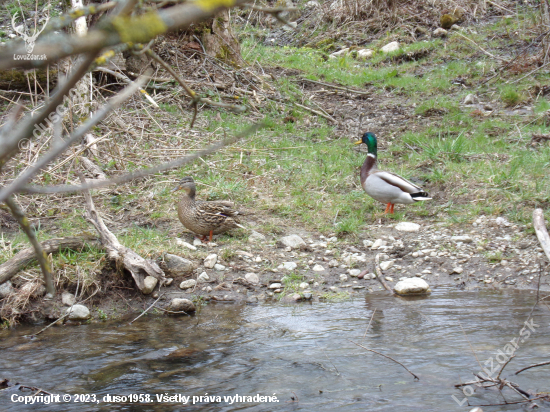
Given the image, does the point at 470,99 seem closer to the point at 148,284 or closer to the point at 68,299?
the point at 148,284

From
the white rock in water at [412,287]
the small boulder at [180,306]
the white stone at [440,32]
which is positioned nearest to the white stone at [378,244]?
the white rock in water at [412,287]

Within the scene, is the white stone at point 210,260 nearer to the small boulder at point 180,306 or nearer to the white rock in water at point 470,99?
the small boulder at point 180,306

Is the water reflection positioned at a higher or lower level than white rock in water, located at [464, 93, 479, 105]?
higher

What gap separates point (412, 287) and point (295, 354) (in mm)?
1429

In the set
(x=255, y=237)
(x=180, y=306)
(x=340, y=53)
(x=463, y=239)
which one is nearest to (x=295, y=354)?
(x=180, y=306)

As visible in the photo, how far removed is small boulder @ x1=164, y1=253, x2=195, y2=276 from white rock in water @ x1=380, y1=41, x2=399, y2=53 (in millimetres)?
9064

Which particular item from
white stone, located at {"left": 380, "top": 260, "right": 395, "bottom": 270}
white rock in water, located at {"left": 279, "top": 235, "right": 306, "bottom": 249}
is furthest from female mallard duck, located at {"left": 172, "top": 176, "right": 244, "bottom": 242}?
white stone, located at {"left": 380, "top": 260, "right": 395, "bottom": 270}

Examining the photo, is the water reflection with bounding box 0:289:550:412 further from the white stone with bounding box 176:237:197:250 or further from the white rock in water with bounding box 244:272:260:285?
the white stone with bounding box 176:237:197:250

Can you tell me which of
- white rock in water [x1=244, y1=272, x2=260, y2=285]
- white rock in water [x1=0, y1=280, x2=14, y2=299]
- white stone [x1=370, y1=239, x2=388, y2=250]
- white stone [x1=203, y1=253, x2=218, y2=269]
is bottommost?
white stone [x1=370, y1=239, x2=388, y2=250]

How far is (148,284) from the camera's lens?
180 inches

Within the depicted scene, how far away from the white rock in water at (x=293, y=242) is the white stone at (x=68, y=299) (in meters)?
2.01

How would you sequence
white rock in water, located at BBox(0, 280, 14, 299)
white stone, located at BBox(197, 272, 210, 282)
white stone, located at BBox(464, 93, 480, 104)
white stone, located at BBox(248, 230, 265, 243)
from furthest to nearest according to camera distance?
1. white stone, located at BBox(464, 93, 480, 104)
2. white stone, located at BBox(248, 230, 265, 243)
3. white stone, located at BBox(197, 272, 210, 282)
4. white rock in water, located at BBox(0, 280, 14, 299)

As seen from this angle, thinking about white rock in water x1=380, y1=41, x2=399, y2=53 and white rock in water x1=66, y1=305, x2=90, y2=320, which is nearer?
white rock in water x1=66, y1=305, x2=90, y2=320

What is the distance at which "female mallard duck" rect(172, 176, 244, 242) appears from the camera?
17.2 feet
